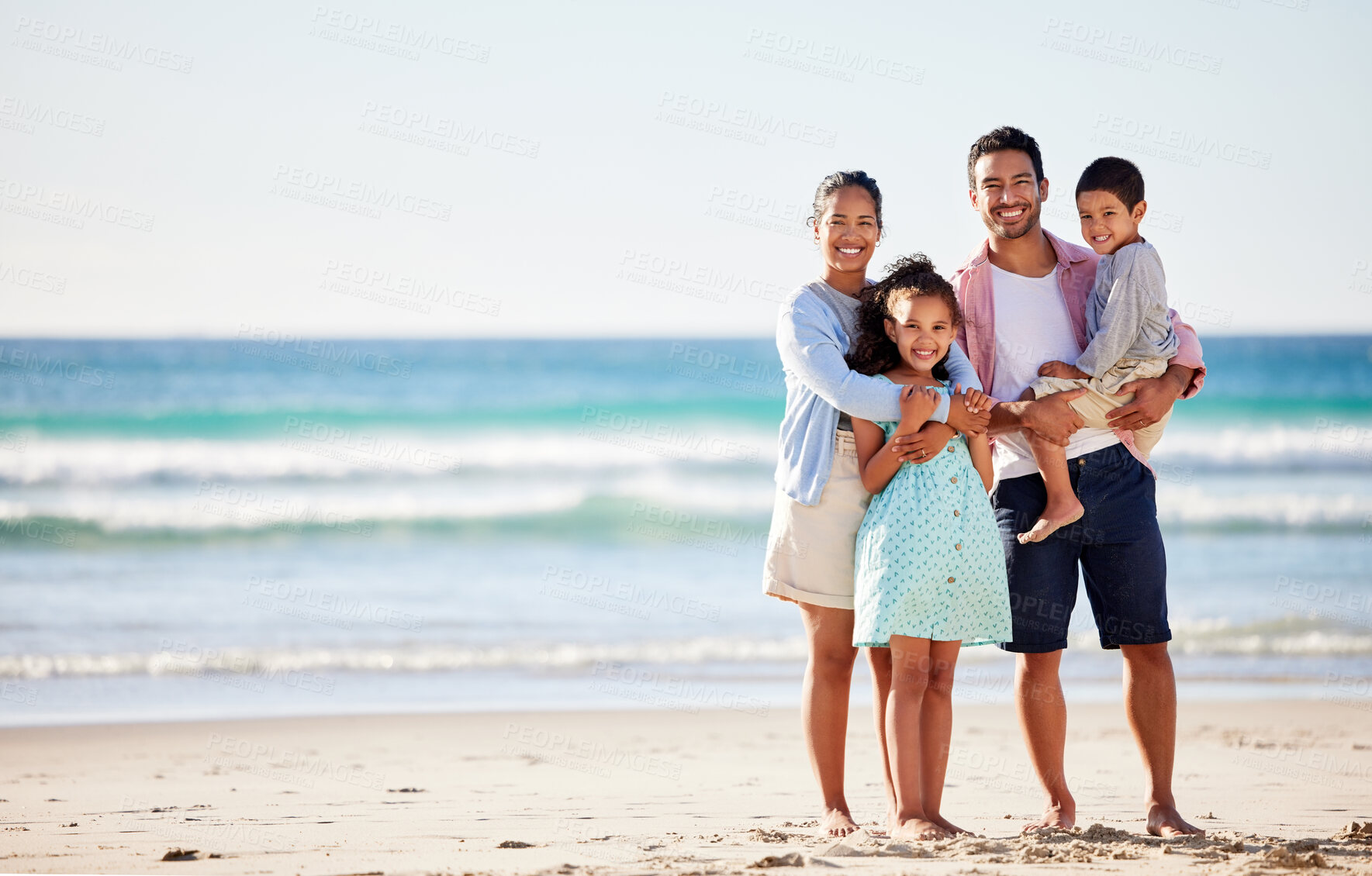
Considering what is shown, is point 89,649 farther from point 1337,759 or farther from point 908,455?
point 1337,759

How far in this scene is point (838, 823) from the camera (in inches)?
124

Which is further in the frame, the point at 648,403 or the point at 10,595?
the point at 648,403

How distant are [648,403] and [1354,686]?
1725 cm

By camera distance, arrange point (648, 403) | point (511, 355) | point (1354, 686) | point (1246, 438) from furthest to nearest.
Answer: point (511, 355)
point (648, 403)
point (1246, 438)
point (1354, 686)

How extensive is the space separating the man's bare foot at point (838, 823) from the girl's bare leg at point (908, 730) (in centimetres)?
18

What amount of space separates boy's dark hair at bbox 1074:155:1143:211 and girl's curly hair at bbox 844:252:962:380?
50 centimetres

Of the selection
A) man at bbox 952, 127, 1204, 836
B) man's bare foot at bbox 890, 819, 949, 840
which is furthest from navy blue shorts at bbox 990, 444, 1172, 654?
man's bare foot at bbox 890, 819, 949, 840

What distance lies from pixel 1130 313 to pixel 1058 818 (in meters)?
1.47

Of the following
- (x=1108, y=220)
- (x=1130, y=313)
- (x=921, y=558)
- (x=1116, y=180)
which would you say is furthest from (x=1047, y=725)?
(x=1116, y=180)

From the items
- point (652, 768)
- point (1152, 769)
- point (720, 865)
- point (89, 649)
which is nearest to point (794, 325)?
point (720, 865)

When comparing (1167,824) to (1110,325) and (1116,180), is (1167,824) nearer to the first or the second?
(1110,325)

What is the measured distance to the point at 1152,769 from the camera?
3227 mm

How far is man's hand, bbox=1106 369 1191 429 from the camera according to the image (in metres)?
3.11

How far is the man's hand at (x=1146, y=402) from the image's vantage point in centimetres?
311
